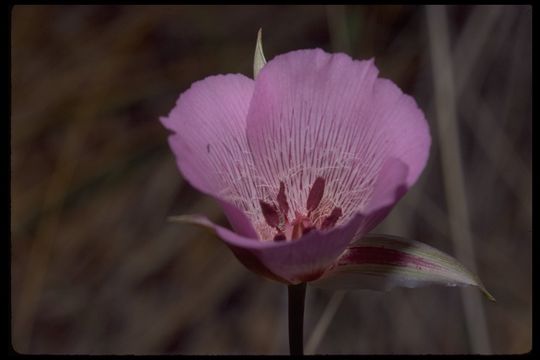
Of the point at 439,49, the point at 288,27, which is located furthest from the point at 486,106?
the point at 288,27

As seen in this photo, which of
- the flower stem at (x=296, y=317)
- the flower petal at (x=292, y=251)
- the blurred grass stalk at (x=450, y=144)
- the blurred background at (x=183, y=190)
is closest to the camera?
the flower petal at (x=292, y=251)

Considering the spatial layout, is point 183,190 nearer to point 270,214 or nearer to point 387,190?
point 270,214

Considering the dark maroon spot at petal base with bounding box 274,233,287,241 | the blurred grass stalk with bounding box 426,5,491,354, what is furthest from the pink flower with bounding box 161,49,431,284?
the blurred grass stalk with bounding box 426,5,491,354

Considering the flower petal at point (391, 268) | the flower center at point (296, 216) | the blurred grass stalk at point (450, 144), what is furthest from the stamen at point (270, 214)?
the blurred grass stalk at point (450, 144)

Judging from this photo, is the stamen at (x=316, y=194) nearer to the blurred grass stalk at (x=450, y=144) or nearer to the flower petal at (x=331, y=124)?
the flower petal at (x=331, y=124)

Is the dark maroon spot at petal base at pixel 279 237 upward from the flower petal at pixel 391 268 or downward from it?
upward

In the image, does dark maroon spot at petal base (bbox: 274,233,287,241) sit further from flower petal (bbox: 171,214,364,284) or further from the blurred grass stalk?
the blurred grass stalk

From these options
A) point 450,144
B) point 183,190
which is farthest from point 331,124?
point 183,190
